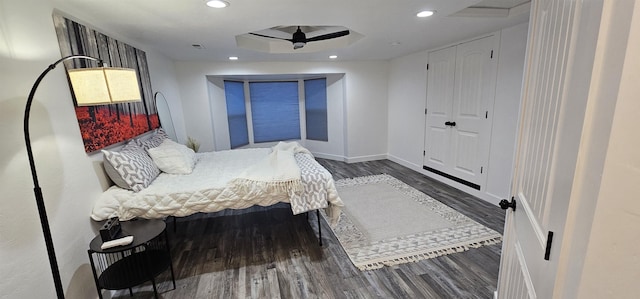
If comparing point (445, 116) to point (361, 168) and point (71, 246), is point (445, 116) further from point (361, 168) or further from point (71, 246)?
point (71, 246)

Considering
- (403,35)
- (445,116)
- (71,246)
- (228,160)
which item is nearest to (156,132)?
(228,160)

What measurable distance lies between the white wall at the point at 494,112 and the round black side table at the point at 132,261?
336 centimetres

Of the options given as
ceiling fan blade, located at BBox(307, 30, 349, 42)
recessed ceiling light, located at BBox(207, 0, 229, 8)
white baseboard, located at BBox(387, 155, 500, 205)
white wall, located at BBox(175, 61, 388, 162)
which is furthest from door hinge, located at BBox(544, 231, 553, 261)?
white wall, located at BBox(175, 61, 388, 162)

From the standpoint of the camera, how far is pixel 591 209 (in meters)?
0.49

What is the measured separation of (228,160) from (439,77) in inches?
128

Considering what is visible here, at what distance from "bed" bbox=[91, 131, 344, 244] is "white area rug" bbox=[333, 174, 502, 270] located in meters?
0.43

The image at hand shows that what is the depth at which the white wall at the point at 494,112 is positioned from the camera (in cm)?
291

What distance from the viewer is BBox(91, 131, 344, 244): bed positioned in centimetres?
205

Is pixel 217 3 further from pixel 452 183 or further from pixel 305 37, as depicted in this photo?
pixel 452 183

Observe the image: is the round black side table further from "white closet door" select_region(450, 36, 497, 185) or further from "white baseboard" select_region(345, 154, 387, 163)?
"white baseboard" select_region(345, 154, 387, 163)

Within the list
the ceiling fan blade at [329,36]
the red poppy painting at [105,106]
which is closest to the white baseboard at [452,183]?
the ceiling fan blade at [329,36]

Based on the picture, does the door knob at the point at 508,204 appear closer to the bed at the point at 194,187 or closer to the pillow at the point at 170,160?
the bed at the point at 194,187

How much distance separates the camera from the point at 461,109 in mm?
3674

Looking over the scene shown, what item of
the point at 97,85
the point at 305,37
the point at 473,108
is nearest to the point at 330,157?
the point at 305,37
